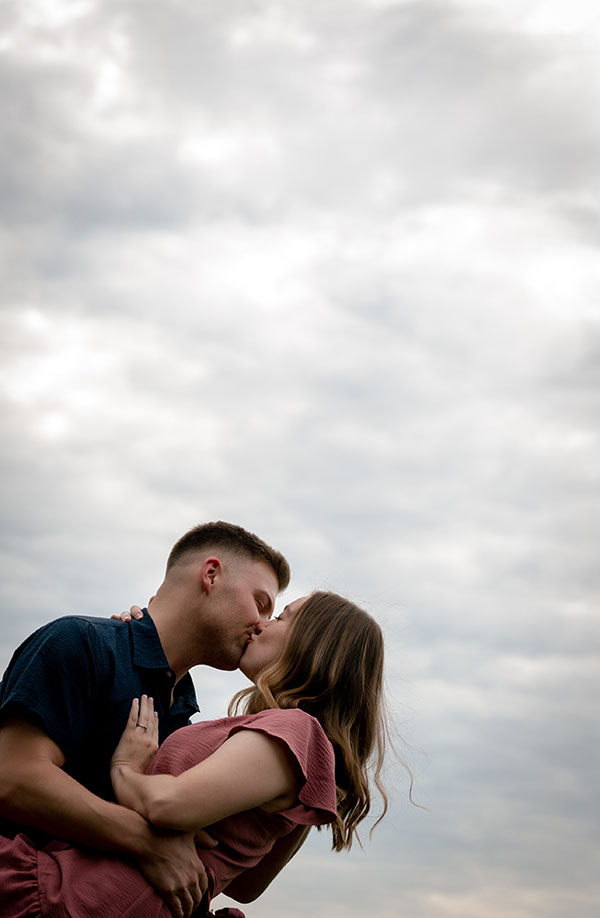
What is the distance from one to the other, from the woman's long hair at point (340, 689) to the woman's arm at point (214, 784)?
49cm

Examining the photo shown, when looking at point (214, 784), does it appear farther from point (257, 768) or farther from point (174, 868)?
point (174, 868)

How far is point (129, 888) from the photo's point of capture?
3627 millimetres

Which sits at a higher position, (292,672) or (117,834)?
(292,672)

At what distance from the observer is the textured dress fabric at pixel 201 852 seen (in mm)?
3559

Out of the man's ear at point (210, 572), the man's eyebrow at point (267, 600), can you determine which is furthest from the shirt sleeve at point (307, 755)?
the man's eyebrow at point (267, 600)

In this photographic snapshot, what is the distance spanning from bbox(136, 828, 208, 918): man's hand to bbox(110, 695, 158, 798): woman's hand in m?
0.29

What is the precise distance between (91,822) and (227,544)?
1.90m

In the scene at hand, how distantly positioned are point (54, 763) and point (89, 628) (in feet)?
1.94

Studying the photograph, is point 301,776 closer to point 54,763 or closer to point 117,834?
point 117,834

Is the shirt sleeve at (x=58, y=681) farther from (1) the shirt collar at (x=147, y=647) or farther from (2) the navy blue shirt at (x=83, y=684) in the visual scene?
(1) the shirt collar at (x=147, y=647)

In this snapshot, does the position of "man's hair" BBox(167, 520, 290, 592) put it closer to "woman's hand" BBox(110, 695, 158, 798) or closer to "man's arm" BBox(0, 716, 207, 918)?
"woman's hand" BBox(110, 695, 158, 798)

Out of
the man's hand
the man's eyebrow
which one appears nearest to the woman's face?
the man's eyebrow

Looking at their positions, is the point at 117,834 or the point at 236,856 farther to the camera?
the point at 236,856

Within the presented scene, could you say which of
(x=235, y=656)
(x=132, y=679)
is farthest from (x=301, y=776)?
(x=235, y=656)
